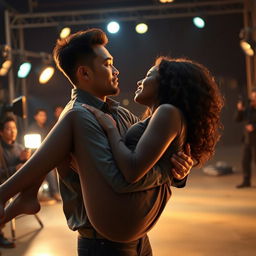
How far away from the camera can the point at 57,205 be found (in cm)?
555

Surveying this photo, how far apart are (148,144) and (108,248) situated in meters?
0.34

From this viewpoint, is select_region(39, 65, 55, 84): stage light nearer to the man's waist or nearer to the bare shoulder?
the man's waist

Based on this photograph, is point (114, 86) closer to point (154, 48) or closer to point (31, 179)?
point (31, 179)

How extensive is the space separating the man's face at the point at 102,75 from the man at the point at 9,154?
9.01ft

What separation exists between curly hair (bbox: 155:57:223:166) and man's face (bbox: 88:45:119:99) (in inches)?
5.5

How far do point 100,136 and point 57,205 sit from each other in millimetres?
4583

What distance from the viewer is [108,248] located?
1226 millimetres

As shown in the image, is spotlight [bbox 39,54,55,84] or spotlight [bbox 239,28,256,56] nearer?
spotlight [bbox 239,28,256,56]

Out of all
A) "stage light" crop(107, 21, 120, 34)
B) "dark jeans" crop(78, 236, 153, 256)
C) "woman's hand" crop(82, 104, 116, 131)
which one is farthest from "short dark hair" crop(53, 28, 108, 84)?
"stage light" crop(107, 21, 120, 34)

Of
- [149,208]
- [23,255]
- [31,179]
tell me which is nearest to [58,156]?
[31,179]

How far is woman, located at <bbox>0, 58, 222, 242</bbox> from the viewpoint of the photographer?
1.09 metres

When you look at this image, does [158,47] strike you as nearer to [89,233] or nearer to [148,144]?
Result: [89,233]

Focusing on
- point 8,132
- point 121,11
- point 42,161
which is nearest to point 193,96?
point 42,161

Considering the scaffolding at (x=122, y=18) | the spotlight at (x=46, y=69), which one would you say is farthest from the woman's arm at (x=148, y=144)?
the scaffolding at (x=122, y=18)
